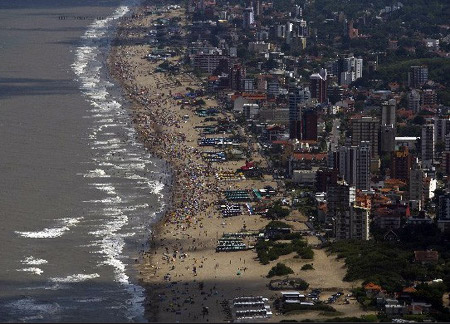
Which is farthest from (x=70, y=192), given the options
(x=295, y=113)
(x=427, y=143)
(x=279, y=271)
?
(x=295, y=113)

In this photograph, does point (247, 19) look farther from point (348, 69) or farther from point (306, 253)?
point (306, 253)

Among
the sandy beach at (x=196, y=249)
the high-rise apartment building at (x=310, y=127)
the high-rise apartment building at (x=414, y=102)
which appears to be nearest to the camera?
the sandy beach at (x=196, y=249)

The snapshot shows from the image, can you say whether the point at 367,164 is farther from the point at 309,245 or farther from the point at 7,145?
the point at 7,145

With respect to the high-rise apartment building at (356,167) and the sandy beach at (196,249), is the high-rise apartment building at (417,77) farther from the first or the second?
the high-rise apartment building at (356,167)

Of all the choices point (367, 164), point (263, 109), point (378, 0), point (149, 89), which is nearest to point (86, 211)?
point (367, 164)

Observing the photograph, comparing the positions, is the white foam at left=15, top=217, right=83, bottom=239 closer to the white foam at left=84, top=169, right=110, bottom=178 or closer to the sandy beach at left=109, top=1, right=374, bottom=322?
the sandy beach at left=109, top=1, right=374, bottom=322

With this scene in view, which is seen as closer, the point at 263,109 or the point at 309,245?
the point at 309,245

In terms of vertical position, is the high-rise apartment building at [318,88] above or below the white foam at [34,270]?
below

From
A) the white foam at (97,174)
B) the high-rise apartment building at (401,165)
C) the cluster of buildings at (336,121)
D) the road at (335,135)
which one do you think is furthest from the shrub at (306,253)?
the road at (335,135)
